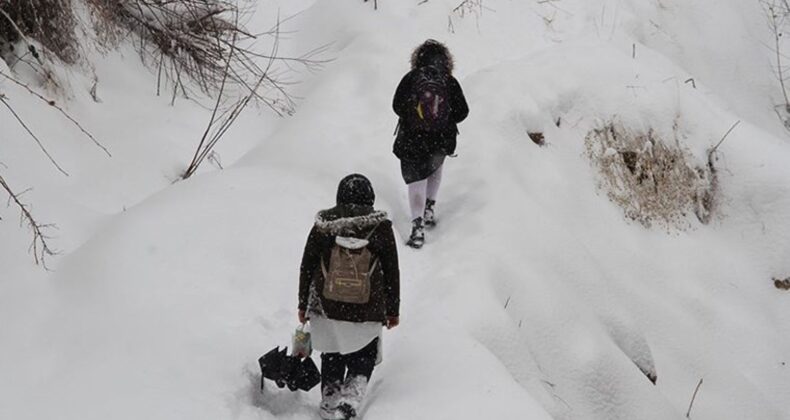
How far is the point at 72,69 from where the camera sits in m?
6.84

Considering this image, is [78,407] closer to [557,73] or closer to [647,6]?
[557,73]

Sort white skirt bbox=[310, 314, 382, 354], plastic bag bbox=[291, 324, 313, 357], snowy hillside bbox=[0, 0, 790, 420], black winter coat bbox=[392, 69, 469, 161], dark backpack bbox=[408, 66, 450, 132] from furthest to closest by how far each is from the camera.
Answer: black winter coat bbox=[392, 69, 469, 161] → dark backpack bbox=[408, 66, 450, 132] → snowy hillside bbox=[0, 0, 790, 420] → plastic bag bbox=[291, 324, 313, 357] → white skirt bbox=[310, 314, 382, 354]

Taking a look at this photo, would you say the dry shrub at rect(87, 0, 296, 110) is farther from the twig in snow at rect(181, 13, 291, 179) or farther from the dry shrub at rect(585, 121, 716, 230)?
the dry shrub at rect(585, 121, 716, 230)

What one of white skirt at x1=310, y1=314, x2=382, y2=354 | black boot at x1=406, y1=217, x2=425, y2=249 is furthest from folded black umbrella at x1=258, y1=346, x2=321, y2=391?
black boot at x1=406, y1=217, x2=425, y2=249

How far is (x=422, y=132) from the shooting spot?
515 centimetres

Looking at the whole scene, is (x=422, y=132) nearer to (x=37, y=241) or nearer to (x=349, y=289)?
(x=349, y=289)

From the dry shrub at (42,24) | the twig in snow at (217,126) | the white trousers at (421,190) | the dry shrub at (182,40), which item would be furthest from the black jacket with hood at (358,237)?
the dry shrub at (182,40)

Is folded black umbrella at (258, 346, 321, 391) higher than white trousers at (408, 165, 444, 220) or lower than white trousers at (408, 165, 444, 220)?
higher

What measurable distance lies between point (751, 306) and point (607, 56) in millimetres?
3241

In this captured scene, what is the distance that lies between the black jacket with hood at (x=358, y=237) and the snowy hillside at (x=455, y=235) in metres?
0.59

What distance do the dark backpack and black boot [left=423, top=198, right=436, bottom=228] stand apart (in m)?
0.70

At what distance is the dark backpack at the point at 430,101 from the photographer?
16.4 feet

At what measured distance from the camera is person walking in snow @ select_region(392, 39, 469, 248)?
16.5ft

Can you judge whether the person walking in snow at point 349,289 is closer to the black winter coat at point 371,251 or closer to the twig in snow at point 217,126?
the black winter coat at point 371,251
